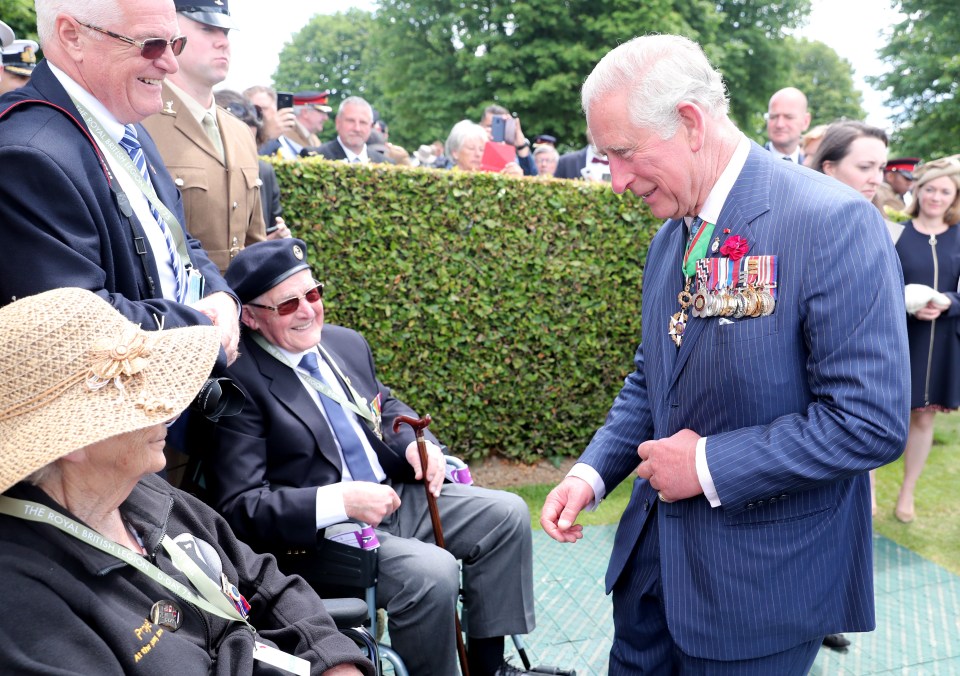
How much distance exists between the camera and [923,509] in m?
5.79

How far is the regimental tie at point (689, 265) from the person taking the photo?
2.10 metres

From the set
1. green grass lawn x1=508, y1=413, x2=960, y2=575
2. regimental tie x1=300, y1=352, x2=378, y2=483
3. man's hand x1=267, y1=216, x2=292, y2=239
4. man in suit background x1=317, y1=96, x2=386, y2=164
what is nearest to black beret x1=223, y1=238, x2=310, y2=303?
regimental tie x1=300, y1=352, x2=378, y2=483

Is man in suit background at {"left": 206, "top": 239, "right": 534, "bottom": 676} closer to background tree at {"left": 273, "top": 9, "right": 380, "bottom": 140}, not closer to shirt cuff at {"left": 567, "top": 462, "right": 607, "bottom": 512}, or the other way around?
shirt cuff at {"left": 567, "top": 462, "right": 607, "bottom": 512}

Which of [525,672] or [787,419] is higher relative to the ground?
[787,419]

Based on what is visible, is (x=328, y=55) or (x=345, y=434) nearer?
(x=345, y=434)

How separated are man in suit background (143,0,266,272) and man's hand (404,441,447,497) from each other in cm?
134

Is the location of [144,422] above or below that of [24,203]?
below

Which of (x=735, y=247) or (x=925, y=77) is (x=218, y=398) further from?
(x=925, y=77)

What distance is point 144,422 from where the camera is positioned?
5.73 ft

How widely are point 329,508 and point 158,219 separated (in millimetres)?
1174

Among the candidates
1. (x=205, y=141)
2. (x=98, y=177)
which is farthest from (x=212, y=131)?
(x=98, y=177)

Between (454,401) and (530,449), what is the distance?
0.80 metres

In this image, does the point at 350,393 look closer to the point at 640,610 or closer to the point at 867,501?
the point at 640,610

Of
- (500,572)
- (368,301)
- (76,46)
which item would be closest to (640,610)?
(500,572)
